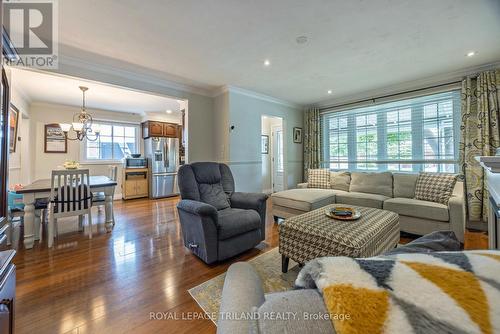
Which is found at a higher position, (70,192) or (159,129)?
(159,129)

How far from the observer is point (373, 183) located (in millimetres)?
3510

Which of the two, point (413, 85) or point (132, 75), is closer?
point (132, 75)

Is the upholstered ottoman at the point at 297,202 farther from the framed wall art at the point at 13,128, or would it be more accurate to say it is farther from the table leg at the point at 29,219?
the framed wall art at the point at 13,128

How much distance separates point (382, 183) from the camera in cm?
344

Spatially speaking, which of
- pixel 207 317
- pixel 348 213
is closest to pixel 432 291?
pixel 207 317

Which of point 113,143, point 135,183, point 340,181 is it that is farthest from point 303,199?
point 113,143

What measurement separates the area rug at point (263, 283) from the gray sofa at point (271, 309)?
0.95 m

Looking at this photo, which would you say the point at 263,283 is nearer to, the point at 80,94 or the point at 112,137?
the point at 80,94

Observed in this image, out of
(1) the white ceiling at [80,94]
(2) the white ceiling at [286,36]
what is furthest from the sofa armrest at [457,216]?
(1) the white ceiling at [80,94]

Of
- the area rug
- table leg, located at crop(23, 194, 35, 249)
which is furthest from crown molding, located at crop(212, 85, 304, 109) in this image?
table leg, located at crop(23, 194, 35, 249)

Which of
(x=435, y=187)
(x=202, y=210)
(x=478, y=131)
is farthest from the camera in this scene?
(x=478, y=131)

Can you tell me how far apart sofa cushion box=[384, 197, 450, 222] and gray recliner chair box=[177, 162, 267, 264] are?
6.28ft

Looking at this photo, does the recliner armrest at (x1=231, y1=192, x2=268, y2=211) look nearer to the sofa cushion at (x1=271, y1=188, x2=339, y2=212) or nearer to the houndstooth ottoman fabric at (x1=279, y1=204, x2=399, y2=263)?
the houndstooth ottoman fabric at (x1=279, y1=204, x2=399, y2=263)

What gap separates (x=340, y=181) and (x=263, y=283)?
9.20 feet
